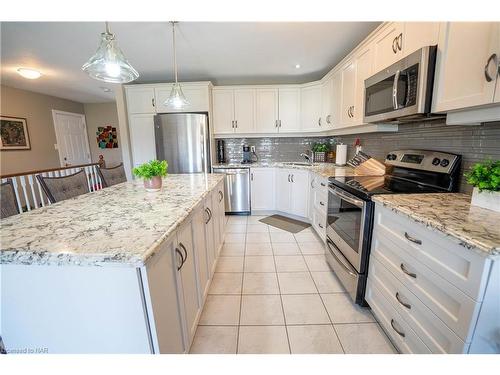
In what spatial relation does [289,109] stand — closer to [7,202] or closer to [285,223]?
[285,223]

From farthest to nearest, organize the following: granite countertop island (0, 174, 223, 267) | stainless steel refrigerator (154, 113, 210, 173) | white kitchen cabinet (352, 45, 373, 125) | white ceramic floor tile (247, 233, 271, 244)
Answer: stainless steel refrigerator (154, 113, 210, 173), white ceramic floor tile (247, 233, 271, 244), white kitchen cabinet (352, 45, 373, 125), granite countertop island (0, 174, 223, 267)

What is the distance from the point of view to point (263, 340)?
1351 millimetres

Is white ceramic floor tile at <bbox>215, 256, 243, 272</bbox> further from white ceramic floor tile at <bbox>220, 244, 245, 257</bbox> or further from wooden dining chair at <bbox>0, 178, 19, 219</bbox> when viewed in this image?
wooden dining chair at <bbox>0, 178, 19, 219</bbox>

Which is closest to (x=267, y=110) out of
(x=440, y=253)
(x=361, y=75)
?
(x=361, y=75)

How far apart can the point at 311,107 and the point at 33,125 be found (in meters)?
5.89

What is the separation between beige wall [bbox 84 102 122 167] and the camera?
19.6ft

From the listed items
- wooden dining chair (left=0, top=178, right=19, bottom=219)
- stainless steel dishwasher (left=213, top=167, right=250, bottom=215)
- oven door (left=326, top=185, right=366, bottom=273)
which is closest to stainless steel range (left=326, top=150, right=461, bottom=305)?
oven door (left=326, top=185, right=366, bottom=273)

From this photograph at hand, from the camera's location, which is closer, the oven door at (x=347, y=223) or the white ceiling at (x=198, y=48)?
the oven door at (x=347, y=223)

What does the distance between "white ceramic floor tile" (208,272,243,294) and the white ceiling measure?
2386 millimetres

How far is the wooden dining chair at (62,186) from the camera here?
5.36 ft

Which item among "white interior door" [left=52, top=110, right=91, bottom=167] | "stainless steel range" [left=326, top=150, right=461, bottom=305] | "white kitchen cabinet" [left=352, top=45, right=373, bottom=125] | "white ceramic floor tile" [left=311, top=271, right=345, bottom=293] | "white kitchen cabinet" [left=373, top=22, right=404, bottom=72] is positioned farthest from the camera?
"white interior door" [left=52, top=110, right=91, bottom=167]

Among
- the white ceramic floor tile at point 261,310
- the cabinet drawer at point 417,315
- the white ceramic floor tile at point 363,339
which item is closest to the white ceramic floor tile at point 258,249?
the white ceramic floor tile at point 261,310

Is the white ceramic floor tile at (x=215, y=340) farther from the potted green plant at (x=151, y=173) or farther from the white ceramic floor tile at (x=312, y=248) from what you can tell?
the white ceramic floor tile at (x=312, y=248)

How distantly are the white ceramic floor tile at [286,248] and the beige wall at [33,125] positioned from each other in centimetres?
537
